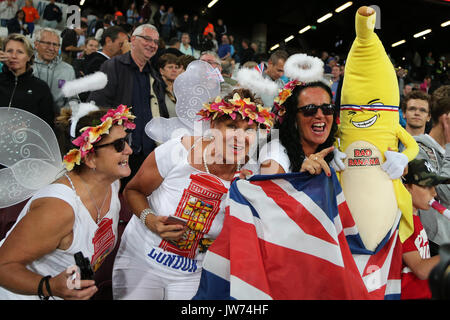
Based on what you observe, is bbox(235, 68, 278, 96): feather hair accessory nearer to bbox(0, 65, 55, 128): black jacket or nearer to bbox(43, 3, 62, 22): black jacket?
bbox(0, 65, 55, 128): black jacket

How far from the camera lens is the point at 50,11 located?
10469mm

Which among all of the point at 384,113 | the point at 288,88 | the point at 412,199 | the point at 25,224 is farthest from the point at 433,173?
the point at 25,224

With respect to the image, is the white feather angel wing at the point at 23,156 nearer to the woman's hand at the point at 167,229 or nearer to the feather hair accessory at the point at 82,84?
the feather hair accessory at the point at 82,84

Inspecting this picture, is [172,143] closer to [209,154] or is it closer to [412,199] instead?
[209,154]

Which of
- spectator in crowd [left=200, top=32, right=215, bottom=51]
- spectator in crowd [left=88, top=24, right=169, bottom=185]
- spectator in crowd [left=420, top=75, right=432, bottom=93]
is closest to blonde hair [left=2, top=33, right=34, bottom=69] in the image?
spectator in crowd [left=88, top=24, right=169, bottom=185]

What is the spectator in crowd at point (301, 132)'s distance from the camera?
2084mm

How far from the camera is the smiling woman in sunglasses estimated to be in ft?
6.84

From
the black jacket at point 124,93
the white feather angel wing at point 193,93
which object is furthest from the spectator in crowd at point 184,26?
the white feather angel wing at point 193,93

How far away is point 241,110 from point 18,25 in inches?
347

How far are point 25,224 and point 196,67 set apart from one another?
1475 mm

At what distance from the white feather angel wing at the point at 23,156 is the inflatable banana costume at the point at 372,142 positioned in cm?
164

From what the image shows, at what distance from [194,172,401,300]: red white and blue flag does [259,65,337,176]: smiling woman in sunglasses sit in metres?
0.23

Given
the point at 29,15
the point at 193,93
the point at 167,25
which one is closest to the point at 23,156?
the point at 193,93

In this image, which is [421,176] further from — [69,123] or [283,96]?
[69,123]
